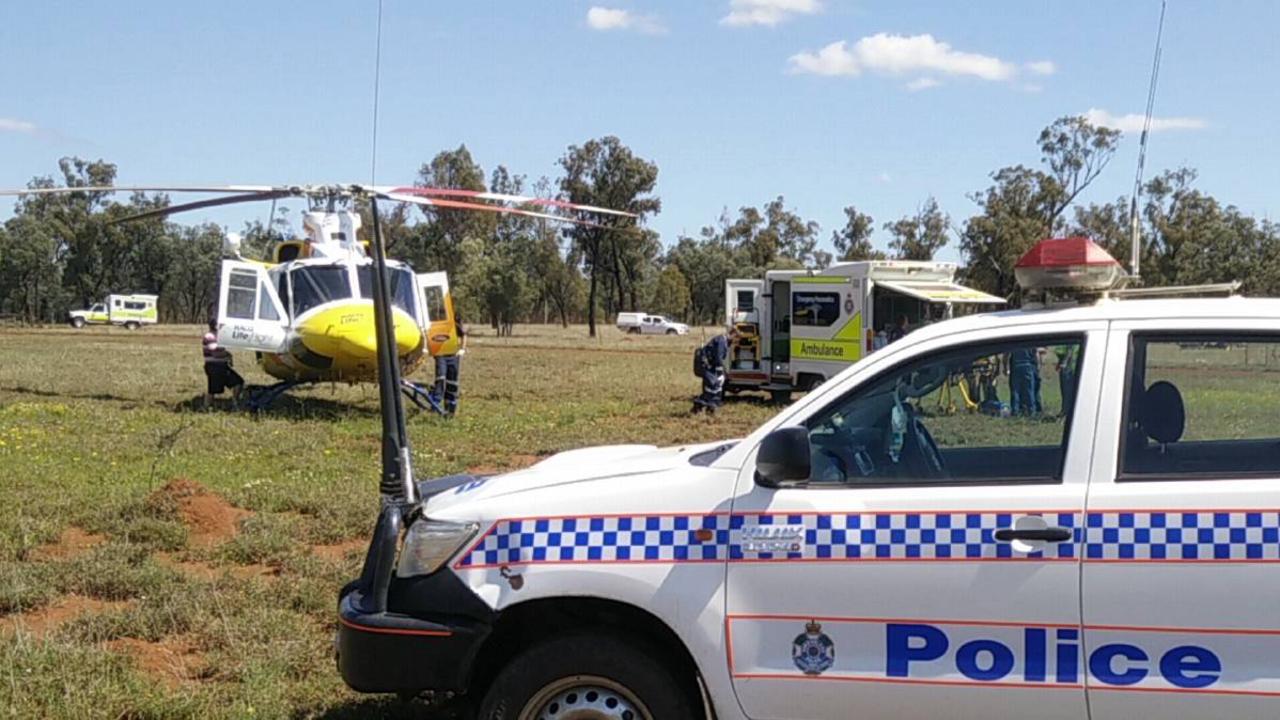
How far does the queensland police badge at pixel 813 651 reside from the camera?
369 cm

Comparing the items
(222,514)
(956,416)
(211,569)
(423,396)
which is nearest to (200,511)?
(222,514)

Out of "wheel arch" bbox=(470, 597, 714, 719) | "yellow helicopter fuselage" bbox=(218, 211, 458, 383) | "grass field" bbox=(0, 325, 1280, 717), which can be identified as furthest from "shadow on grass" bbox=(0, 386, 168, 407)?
"wheel arch" bbox=(470, 597, 714, 719)

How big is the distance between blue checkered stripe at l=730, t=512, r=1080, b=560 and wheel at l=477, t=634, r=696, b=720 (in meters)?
0.52

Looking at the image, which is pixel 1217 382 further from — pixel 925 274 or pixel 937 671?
pixel 925 274

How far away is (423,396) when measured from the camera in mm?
17844

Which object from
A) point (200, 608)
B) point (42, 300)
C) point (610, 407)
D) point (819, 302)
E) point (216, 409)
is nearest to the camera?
point (200, 608)

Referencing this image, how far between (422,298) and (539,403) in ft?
11.5

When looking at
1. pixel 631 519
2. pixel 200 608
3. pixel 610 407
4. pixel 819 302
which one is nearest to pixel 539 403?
pixel 610 407

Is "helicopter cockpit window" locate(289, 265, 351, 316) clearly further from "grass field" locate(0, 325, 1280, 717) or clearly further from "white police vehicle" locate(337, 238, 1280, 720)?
"white police vehicle" locate(337, 238, 1280, 720)

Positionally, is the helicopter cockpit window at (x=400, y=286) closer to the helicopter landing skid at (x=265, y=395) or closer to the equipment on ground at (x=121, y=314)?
the helicopter landing skid at (x=265, y=395)

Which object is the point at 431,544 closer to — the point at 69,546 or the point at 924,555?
the point at 924,555

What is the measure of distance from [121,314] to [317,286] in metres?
61.8

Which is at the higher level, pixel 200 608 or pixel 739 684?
pixel 739 684

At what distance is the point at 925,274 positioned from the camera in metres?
21.8
